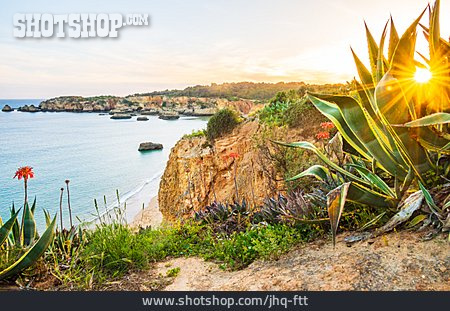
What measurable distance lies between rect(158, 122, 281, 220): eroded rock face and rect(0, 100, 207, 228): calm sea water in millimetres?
1689

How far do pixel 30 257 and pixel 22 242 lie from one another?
0.39m

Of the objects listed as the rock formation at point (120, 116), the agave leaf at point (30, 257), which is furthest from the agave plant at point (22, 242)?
the rock formation at point (120, 116)

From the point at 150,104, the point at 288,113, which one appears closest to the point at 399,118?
the point at 288,113

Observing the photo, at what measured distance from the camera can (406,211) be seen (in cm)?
236

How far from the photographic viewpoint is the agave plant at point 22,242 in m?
2.38

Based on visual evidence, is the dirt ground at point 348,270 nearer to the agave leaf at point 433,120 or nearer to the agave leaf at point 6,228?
the agave leaf at point 433,120

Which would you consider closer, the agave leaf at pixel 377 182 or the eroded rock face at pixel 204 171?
the agave leaf at pixel 377 182

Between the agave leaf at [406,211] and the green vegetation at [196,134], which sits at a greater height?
the green vegetation at [196,134]

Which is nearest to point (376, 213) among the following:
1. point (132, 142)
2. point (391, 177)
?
point (391, 177)

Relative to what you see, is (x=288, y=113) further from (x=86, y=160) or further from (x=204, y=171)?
(x=86, y=160)

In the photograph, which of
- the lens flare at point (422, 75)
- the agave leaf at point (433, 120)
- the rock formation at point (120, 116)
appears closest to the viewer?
the agave leaf at point (433, 120)

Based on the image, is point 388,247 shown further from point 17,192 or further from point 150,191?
point 150,191

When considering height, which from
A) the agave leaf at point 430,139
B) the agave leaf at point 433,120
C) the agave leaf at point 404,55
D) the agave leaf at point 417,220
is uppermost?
the agave leaf at point 404,55

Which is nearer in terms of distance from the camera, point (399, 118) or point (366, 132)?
point (399, 118)
